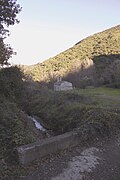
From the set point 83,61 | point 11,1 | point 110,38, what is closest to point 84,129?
point 11,1

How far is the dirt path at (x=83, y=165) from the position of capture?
21.6 ft

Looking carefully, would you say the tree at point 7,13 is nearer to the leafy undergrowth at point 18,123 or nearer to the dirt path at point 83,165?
the leafy undergrowth at point 18,123

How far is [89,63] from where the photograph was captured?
73.5 meters

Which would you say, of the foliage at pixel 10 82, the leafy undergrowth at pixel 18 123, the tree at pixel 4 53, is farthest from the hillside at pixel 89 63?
the tree at pixel 4 53

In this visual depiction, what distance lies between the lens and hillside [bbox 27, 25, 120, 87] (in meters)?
62.7

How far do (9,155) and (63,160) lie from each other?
4.61 feet

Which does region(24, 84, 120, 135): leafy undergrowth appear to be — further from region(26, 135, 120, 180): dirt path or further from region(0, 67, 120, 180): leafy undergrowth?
region(26, 135, 120, 180): dirt path

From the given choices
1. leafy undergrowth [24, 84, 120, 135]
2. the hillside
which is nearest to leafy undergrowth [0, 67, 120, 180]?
leafy undergrowth [24, 84, 120, 135]

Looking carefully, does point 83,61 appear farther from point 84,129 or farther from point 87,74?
point 84,129

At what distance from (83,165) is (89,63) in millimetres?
67197

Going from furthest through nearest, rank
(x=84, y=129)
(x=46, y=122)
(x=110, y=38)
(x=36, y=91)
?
(x=110, y=38) → (x=36, y=91) → (x=46, y=122) → (x=84, y=129)

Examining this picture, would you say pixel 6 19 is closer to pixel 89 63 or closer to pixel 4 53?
pixel 4 53

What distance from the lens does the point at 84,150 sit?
332 inches

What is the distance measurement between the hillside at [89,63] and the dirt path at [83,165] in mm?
48026
